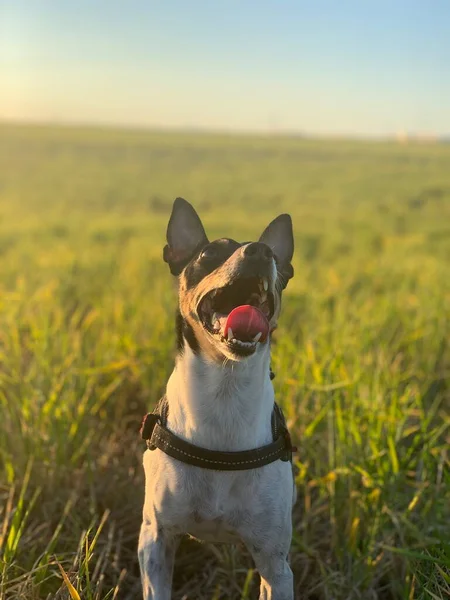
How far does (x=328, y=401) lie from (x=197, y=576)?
1101 millimetres

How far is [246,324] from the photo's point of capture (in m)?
1.90

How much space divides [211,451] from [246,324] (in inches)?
22.7

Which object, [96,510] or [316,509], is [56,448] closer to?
[96,510]

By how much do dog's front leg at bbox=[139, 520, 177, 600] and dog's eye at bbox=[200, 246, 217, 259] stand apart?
3.46ft

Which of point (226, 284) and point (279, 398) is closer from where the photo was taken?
point (226, 284)

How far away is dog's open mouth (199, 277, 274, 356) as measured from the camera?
190 centimetres

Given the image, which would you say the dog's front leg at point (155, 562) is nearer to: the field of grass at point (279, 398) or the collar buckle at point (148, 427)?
the field of grass at point (279, 398)

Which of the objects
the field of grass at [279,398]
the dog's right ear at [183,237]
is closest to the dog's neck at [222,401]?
the dog's right ear at [183,237]

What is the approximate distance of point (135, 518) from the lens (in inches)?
125

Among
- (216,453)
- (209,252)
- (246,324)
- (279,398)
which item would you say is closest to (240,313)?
(246,324)

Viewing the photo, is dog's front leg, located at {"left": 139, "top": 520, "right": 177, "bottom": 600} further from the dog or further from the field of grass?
the field of grass

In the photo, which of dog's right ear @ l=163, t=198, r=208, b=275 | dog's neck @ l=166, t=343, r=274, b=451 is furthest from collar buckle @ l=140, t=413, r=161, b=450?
dog's right ear @ l=163, t=198, r=208, b=275

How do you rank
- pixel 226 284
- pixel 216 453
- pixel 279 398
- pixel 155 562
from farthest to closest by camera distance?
1. pixel 279 398
2. pixel 155 562
3. pixel 216 453
4. pixel 226 284

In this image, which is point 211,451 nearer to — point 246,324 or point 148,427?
point 148,427
